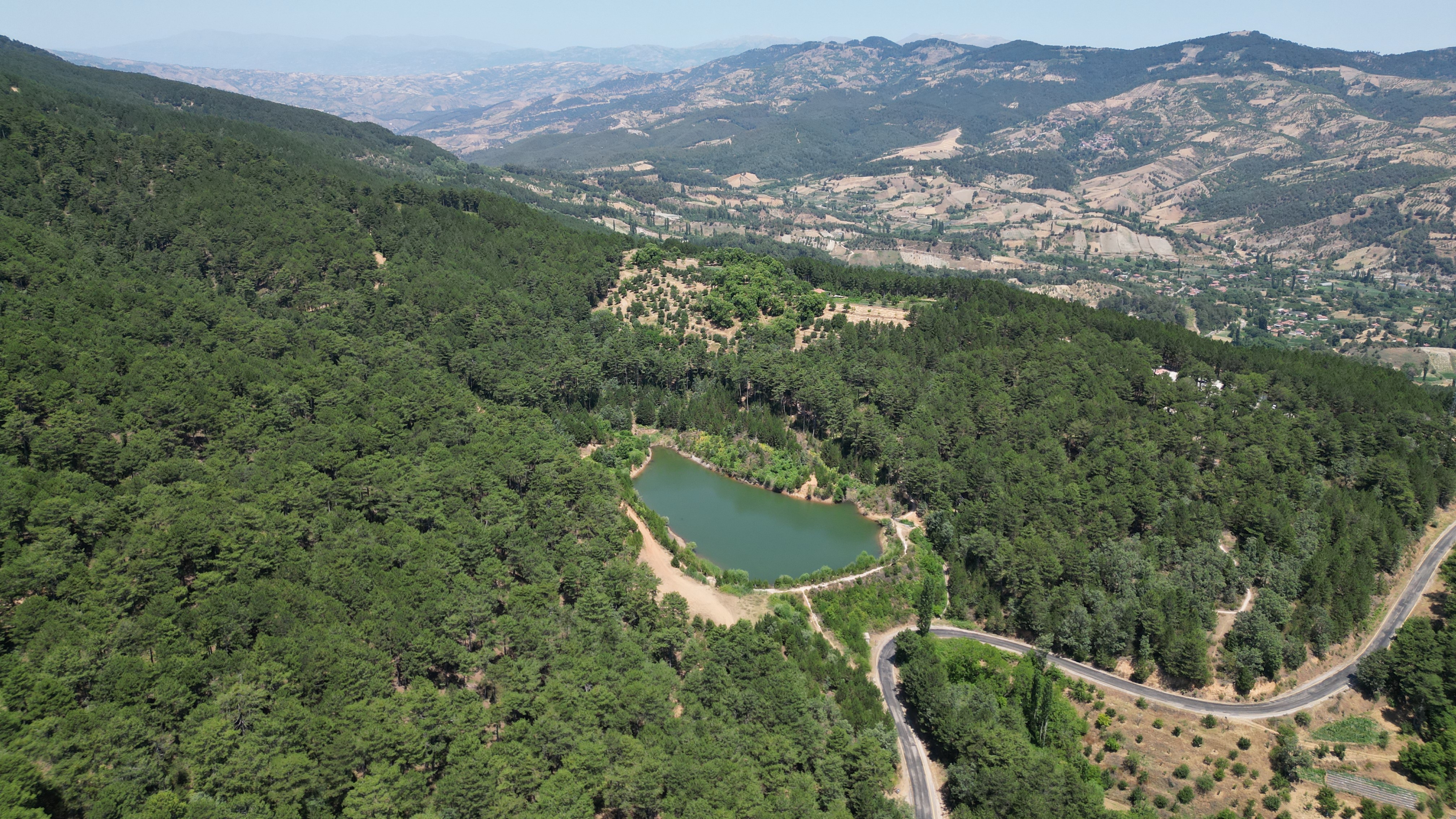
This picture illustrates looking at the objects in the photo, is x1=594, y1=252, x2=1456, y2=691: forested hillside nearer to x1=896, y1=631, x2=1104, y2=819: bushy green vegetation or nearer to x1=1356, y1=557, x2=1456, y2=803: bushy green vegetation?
x1=1356, y1=557, x2=1456, y2=803: bushy green vegetation

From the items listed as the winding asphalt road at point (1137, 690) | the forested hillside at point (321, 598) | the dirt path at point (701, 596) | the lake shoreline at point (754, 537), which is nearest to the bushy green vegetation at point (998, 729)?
the winding asphalt road at point (1137, 690)

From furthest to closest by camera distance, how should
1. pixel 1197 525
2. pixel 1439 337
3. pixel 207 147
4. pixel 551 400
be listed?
pixel 1439 337 → pixel 207 147 → pixel 551 400 → pixel 1197 525

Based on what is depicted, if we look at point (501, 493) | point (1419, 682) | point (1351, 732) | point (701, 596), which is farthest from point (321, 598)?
point (1419, 682)

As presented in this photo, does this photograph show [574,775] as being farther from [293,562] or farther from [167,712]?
[293,562]

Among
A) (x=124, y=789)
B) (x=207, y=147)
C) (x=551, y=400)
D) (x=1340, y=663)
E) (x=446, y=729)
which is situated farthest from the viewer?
(x=207, y=147)

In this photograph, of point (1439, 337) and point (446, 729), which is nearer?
point (446, 729)

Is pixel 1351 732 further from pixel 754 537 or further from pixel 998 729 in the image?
pixel 754 537

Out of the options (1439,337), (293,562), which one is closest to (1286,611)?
(293,562)
